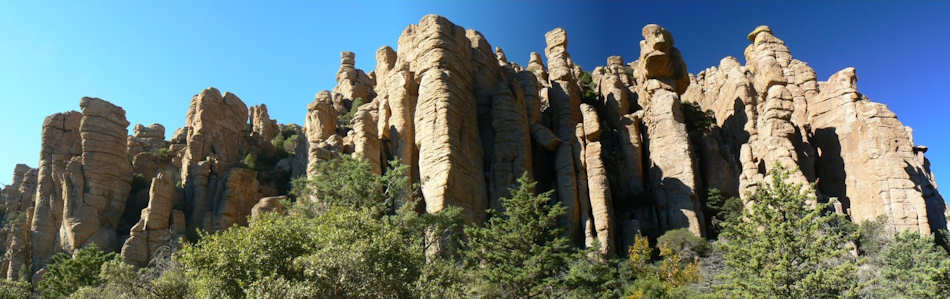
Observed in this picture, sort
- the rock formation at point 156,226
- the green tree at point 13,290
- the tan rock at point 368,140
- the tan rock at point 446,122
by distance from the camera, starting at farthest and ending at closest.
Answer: the rock formation at point 156,226 < the tan rock at point 368,140 < the tan rock at point 446,122 < the green tree at point 13,290

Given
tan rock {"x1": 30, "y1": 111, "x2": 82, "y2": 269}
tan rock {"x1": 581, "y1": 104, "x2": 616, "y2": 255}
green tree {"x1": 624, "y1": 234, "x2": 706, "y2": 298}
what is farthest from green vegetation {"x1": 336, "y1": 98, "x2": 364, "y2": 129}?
green tree {"x1": 624, "y1": 234, "x2": 706, "y2": 298}

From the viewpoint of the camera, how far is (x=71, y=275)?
33.8m

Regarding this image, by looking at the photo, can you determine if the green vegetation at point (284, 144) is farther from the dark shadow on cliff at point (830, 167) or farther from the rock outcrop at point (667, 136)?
the dark shadow on cliff at point (830, 167)

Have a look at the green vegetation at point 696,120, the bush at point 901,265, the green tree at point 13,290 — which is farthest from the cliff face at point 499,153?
the green tree at point 13,290

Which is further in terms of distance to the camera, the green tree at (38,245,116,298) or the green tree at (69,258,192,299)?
the green tree at (38,245,116,298)

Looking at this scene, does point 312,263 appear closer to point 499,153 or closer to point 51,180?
point 499,153

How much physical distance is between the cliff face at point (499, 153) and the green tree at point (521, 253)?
6.69 m

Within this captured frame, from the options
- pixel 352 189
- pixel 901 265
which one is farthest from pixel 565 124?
pixel 901 265

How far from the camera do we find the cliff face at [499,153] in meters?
39.0

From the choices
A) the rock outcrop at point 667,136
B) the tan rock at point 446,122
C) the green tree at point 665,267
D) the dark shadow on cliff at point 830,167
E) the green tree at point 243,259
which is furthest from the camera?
the dark shadow on cliff at point 830,167

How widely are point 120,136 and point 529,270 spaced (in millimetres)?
35820

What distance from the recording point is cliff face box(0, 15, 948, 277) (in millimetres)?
39000

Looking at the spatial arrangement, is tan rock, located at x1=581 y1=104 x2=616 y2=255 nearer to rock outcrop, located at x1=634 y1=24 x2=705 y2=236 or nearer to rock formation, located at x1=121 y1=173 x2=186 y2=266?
rock outcrop, located at x1=634 y1=24 x2=705 y2=236

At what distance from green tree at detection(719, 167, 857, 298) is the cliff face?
14603 millimetres
